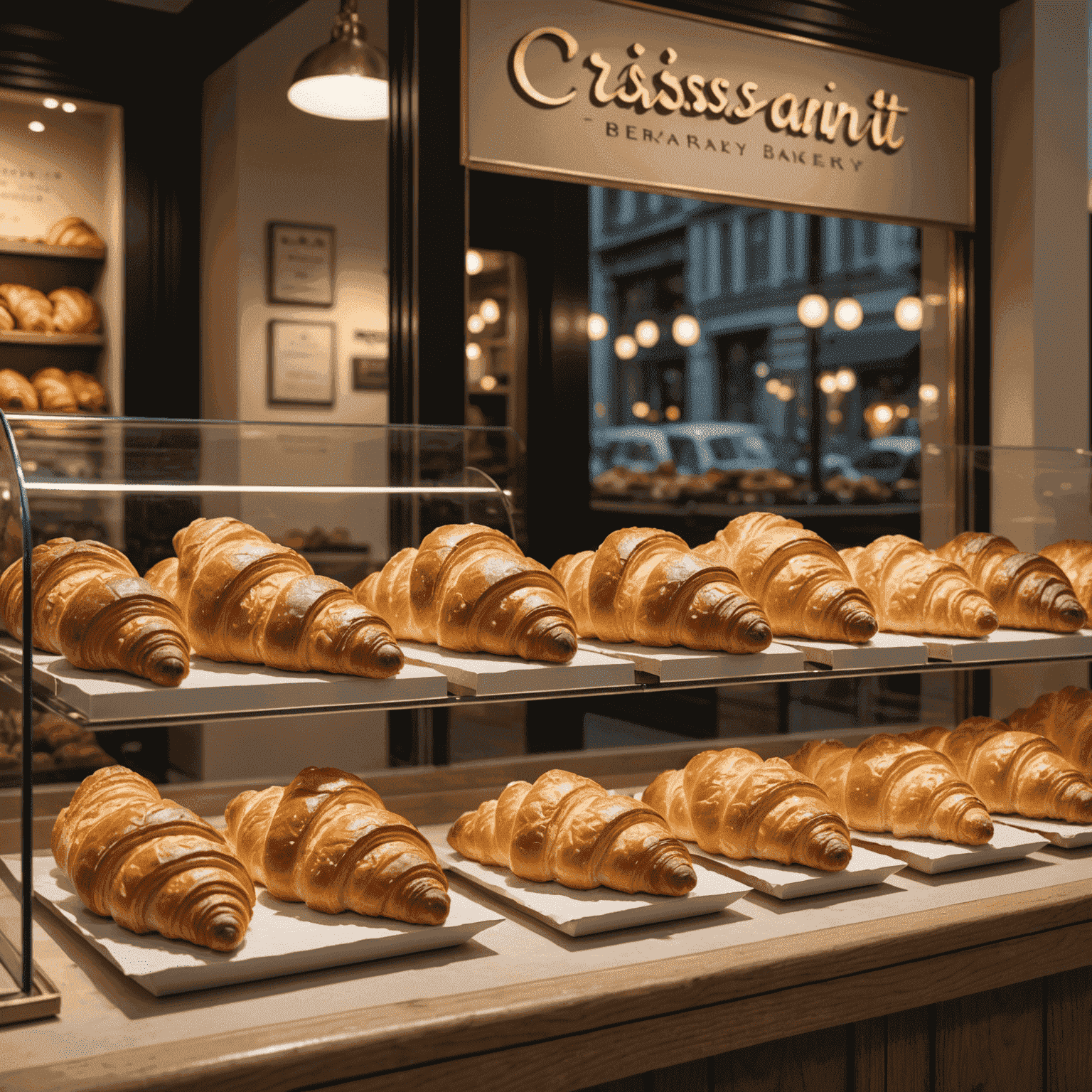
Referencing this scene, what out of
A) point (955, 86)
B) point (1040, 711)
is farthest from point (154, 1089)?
point (955, 86)

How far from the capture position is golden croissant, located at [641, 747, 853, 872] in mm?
1662

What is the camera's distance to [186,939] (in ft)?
4.36

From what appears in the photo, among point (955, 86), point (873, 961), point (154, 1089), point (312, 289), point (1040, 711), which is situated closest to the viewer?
point (154, 1089)

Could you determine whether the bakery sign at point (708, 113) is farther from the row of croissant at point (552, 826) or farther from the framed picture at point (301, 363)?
the framed picture at point (301, 363)

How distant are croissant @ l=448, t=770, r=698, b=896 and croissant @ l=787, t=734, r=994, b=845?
1.37 feet

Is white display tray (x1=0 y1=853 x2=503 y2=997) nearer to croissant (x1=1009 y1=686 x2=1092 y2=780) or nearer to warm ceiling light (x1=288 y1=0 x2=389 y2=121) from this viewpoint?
croissant (x1=1009 y1=686 x2=1092 y2=780)

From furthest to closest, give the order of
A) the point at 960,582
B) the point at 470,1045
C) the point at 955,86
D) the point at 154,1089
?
the point at 955,86 < the point at 960,582 < the point at 470,1045 < the point at 154,1089

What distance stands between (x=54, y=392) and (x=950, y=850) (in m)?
3.84

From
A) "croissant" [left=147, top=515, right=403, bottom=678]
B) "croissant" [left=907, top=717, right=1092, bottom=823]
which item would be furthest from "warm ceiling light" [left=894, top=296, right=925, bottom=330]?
"croissant" [left=147, top=515, right=403, bottom=678]

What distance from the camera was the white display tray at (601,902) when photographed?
1.48m

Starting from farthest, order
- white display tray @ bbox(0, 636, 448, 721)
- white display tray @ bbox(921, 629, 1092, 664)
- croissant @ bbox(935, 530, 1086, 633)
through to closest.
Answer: croissant @ bbox(935, 530, 1086, 633)
white display tray @ bbox(921, 629, 1092, 664)
white display tray @ bbox(0, 636, 448, 721)

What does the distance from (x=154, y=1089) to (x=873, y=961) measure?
0.88m

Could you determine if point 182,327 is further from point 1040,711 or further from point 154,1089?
point 154,1089

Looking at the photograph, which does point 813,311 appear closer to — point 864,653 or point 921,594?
point 921,594
